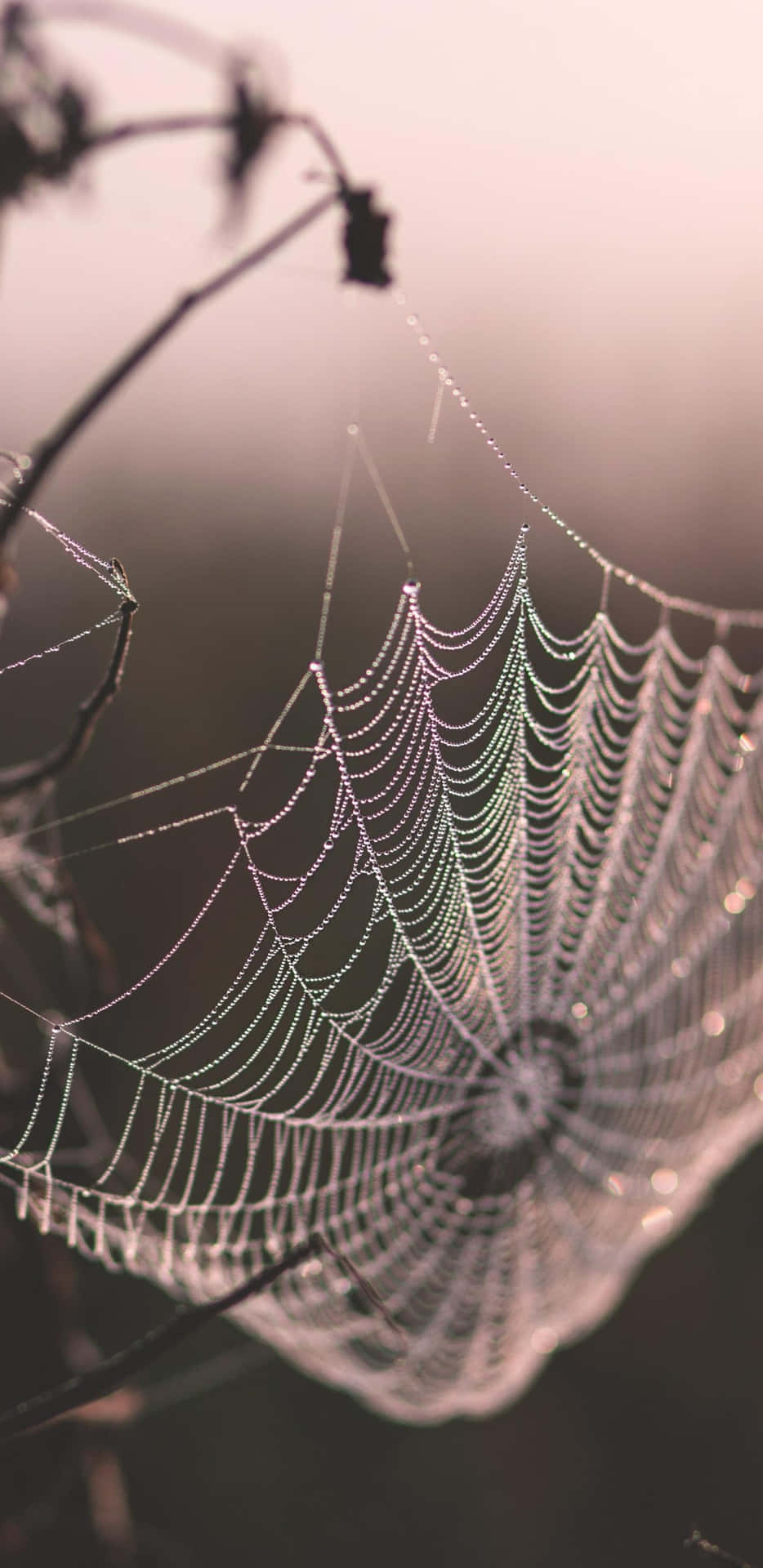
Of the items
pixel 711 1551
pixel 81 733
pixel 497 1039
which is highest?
pixel 497 1039

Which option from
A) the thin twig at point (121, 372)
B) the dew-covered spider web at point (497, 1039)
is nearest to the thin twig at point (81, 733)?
the thin twig at point (121, 372)

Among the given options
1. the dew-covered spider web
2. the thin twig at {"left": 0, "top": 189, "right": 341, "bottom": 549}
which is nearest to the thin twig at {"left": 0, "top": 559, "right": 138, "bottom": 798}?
the thin twig at {"left": 0, "top": 189, "right": 341, "bottom": 549}

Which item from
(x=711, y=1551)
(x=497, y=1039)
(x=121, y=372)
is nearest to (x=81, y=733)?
(x=121, y=372)

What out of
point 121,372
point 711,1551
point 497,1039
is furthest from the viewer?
point 497,1039

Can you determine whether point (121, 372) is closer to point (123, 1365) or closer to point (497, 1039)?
point (123, 1365)

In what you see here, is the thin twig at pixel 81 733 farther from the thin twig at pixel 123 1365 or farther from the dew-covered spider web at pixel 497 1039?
the dew-covered spider web at pixel 497 1039

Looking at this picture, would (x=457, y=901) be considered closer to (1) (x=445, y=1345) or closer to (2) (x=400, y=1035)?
(2) (x=400, y=1035)

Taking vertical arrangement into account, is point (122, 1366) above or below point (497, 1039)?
below

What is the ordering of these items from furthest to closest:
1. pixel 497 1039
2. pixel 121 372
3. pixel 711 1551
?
pixel 497 1039, pixel 711 1551, pixel 121 372

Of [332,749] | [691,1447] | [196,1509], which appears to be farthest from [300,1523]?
[332,749]
